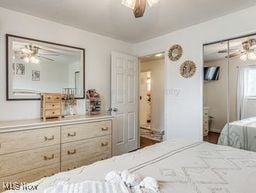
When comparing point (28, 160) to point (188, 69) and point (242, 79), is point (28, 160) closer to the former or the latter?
point (188, 69)

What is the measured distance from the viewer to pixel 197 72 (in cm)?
287

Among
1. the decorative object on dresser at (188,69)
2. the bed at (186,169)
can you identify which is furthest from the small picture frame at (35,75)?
the decorative object on dresser at (188,69)

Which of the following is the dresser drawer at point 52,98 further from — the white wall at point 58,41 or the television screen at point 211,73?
the television screen at point 211,73

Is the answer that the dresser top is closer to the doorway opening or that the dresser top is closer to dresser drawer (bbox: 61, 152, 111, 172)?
dresser drawer (bbox: 61, 152, 111, 172)

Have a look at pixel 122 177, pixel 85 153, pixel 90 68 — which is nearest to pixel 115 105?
pixel 90 68

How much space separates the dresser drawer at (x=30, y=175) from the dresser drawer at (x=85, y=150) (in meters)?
0.14

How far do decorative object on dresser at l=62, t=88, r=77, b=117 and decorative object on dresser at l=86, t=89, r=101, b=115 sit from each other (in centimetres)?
23

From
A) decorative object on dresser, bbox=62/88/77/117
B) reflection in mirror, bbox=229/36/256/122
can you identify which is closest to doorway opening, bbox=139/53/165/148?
decorative object on dresser, bbox=62/88/77/117

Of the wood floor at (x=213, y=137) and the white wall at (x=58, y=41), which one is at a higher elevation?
the white wall at (x=58, y=41)

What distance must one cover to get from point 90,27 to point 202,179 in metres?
2.77

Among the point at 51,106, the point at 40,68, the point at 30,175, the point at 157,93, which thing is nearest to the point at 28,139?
the point at 30,175

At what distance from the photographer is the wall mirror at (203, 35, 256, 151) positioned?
2406 millimetres

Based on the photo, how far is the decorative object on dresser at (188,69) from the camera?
292 centimetres

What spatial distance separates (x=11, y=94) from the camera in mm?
2369
